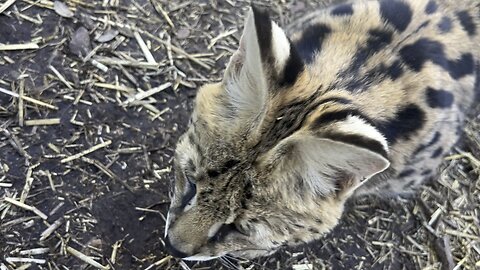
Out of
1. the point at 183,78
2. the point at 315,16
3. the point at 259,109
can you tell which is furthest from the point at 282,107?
the point at 183,78

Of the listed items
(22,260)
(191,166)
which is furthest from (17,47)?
(191,166)

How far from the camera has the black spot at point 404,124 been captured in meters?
2.95

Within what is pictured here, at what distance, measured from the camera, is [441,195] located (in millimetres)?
4129

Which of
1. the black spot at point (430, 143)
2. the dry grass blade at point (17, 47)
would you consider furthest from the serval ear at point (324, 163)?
the dry grass blade at point (17, 47)

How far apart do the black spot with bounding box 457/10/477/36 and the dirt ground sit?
3.80 ft

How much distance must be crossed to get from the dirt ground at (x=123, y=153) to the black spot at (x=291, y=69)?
1.38m

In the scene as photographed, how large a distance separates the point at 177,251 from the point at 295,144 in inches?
33.3

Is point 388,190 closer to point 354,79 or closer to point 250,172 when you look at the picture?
point 354,79

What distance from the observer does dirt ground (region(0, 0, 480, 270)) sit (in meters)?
3.46

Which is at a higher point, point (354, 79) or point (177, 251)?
point (354, 79)

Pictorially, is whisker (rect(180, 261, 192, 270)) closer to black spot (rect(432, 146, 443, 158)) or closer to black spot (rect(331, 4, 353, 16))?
black spot (rect(432, 146, 443, 158))

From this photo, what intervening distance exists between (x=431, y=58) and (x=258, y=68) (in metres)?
1.12

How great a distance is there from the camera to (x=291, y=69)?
2.49 metres

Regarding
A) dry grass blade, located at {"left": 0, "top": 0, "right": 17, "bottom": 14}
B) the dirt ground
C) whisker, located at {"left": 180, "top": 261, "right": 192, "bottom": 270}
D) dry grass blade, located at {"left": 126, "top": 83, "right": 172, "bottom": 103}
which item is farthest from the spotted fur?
dry grass blade, located at {"left": 0, "top": 0, "right": 17, "bottom": 14}
